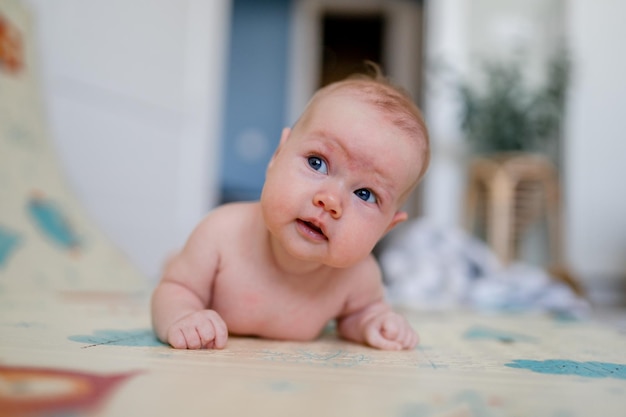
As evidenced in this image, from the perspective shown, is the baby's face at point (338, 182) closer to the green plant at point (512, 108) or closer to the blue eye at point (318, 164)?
the blue eye at point (318, 164)

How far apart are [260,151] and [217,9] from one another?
1998 millimetres

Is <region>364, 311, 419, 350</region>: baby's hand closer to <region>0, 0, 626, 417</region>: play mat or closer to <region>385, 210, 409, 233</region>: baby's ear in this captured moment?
<region>0, 0, 626, 417</region>: play mat

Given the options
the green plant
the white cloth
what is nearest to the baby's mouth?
the white cloth

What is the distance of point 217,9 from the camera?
326cm

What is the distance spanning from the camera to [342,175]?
0.79 metres

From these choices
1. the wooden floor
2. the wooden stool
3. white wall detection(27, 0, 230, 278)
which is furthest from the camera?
the wooden stool

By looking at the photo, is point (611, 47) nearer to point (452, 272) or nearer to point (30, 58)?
point (452, 272)

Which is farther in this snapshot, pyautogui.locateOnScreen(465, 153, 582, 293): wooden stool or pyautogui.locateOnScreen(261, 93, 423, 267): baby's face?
pyautogui.locateOnScreen(465, 153, 582, 293): wooden stool

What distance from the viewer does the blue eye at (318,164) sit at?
2.63 ft

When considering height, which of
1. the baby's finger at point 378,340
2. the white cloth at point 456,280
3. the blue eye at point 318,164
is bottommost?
the white cloth at point 456,280

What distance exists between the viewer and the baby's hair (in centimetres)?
82

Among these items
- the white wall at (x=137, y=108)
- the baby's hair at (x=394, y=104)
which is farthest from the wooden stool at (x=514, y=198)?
the baby's hair at (x=394, y=104)

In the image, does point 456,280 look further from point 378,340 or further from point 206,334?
point 206,334

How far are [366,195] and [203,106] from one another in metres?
2.56
